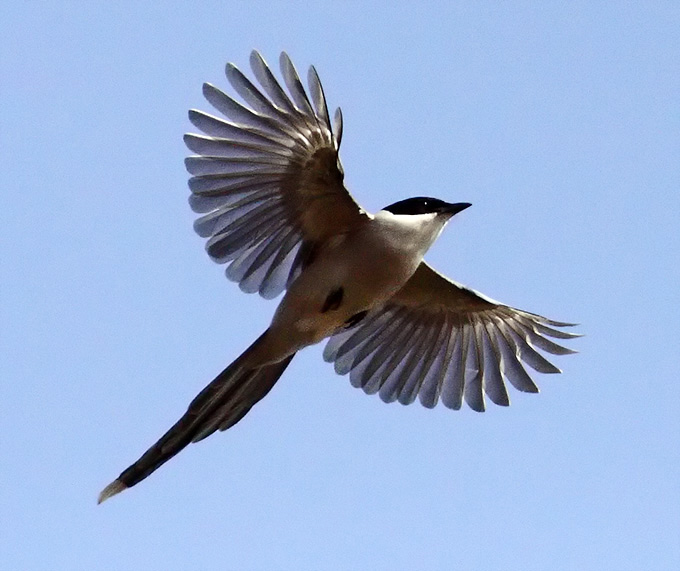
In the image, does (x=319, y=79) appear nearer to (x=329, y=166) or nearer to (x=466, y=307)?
(x=329, y=166)

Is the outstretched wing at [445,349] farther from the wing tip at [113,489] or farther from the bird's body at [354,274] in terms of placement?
the wing tip at [113,489]

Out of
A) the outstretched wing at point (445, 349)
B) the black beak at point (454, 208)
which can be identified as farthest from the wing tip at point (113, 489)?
the black beak at point (454, 208)

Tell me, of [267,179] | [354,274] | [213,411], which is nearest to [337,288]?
[354,274]

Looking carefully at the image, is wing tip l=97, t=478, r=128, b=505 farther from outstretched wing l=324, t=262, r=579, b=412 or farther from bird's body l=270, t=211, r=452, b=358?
outstretched wing l=324, t=262, r=579, b=412

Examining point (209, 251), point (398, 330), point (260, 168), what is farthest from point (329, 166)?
point (398, 330)

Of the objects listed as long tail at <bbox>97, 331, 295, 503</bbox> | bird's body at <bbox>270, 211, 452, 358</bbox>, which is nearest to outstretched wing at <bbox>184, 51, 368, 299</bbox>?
bird's body at <bbox>270, 211, 452, 358</bbox>

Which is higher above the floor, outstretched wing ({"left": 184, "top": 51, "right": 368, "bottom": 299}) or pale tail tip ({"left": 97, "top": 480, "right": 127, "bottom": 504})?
outstretched wing ({"left": 184, "top": 51, "right": 368, "bottom": 299})

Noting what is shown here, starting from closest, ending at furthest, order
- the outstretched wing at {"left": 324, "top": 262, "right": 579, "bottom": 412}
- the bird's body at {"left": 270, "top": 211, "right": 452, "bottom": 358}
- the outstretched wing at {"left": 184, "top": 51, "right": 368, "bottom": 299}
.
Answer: the outstretched wing at {"left": 184, "top": 51, "right": 368, "bottom": 299}, the bird's body at {"left": 270, "top": 211, "right": 452, "bottom": 358}, the outstretched wing at {"left": 324, "top": 262, "right": 579, "bottom": 412}
